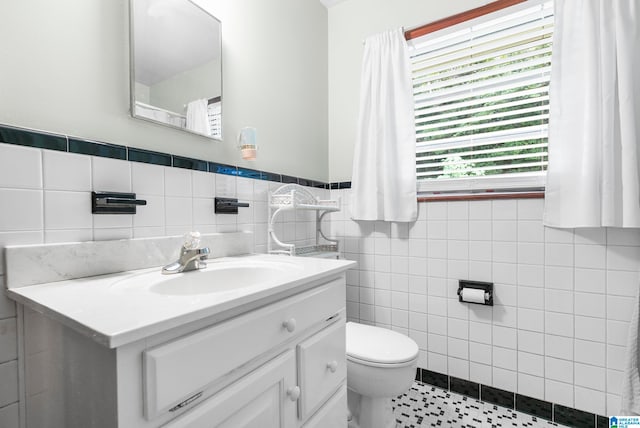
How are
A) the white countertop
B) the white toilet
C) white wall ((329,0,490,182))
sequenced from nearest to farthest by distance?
A: the white countertop
the white toilet
white wall ((329,0,490,182))

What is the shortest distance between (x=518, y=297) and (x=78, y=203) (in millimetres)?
1964

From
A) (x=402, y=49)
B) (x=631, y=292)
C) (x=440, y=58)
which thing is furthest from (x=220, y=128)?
(x=631, y=292)

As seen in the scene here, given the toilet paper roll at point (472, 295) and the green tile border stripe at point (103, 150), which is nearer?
the green tile border stripe at point (103, 150)

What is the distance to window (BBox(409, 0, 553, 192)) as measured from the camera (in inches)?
60.8

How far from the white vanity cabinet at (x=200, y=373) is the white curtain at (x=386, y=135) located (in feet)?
3.18

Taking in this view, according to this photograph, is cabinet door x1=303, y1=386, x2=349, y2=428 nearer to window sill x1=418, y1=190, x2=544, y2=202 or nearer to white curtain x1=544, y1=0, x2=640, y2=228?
window sill x1=418, y1=190, x2=544, y2=202

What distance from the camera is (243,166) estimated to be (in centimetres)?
152

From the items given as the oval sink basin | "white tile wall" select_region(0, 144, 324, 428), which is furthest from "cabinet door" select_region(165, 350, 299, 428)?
"white tile wall" select_region(0, 144, 324, 428)

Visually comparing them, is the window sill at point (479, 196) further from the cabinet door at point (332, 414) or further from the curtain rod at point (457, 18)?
the cabinet door at point (332, 414)

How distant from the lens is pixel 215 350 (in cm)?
63

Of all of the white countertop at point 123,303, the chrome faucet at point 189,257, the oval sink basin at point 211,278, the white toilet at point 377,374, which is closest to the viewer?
the white countertop at point 123,303

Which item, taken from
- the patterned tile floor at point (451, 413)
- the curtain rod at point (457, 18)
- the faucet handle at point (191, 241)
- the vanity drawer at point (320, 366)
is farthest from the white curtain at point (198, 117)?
the patterned tile floor at point (451, 413)

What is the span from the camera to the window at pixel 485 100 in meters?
1.54

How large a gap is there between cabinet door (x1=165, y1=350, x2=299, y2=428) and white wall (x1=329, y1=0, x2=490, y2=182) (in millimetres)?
1530
